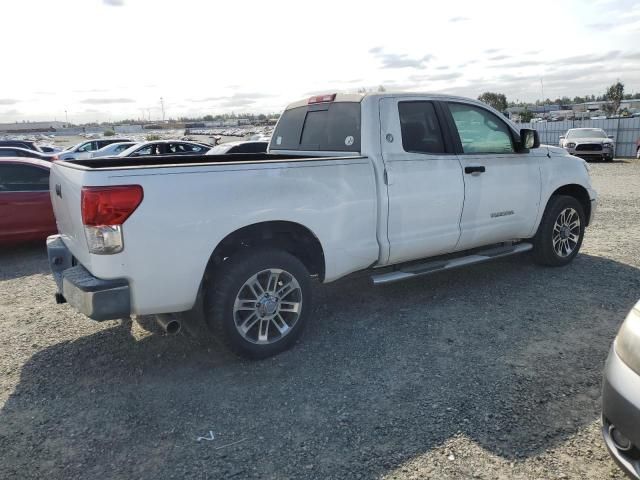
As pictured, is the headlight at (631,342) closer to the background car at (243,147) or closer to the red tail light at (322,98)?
the red tail light at (322,98)

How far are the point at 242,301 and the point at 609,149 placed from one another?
22.9 meters

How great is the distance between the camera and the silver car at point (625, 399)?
7.07 ft

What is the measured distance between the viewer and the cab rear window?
465cm

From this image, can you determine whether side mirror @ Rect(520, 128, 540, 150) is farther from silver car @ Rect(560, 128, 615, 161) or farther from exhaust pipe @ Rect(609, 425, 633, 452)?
silver car @ Rect(560, 128, 615, 161)

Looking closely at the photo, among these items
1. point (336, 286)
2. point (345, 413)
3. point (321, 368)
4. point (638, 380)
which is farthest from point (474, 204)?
point (638, 380)

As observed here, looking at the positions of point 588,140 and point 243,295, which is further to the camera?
point 588,140

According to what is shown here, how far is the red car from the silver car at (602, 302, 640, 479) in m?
7.71

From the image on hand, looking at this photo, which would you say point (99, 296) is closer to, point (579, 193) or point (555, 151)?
point (555, 151)

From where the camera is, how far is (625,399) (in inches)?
86.3

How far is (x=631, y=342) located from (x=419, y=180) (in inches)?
99.3

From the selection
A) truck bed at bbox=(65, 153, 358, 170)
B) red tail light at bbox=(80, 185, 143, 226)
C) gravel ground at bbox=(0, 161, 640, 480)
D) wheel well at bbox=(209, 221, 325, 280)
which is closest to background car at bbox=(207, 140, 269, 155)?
truck bed at bbox=(65, 153, 358, 170)

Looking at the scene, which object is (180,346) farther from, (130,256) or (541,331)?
(541,331)

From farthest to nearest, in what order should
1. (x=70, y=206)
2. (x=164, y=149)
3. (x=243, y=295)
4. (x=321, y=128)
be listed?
(x=164, y=149) → (x=321, y=128) → (x=243, y=295) → (x=70, y=206)

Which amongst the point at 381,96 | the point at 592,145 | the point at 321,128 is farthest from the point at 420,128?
the point at 592,145
